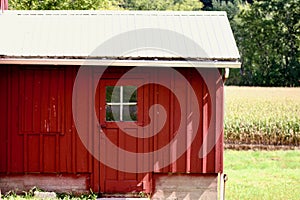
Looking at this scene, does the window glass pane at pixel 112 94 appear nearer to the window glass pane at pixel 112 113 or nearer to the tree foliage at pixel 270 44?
the window glass pane at pixel 112 113

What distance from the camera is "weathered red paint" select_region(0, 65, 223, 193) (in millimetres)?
11703

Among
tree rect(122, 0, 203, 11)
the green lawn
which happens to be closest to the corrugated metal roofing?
the green lawn

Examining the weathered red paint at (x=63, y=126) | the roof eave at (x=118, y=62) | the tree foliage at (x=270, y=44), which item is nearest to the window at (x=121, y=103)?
the weathered red paint at (x=63, y=126)

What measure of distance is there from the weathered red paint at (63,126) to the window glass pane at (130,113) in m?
0.14

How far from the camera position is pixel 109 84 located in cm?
1176

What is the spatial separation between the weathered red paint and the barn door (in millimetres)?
18

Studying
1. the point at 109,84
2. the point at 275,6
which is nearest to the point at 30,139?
the point at 109,84

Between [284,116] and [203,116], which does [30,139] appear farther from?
[284,116]

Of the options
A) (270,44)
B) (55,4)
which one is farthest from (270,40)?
(55,4)

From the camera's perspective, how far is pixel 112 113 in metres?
11.8

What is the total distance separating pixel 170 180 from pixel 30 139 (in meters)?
2.68

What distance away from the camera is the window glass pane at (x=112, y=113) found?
11.8 meters

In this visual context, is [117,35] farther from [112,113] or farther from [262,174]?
[262,174]

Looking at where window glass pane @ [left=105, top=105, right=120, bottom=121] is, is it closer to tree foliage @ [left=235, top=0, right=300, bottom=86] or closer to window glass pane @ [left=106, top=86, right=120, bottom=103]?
window glass pane @ [left=106, top=86, right=120, bottom=103]
